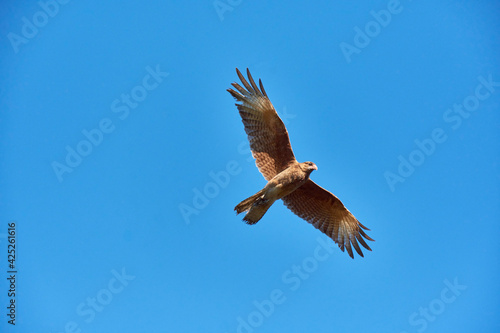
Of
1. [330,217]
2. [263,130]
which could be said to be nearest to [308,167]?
[263,130]

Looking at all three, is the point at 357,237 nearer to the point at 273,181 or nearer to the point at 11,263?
A: the point at 273,181

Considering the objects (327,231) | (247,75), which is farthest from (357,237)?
(247,75)

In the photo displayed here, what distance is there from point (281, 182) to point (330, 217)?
234 cm

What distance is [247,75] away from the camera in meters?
11.6

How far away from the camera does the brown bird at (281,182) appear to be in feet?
37.0

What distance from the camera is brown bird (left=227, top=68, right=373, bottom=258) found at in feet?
37.0

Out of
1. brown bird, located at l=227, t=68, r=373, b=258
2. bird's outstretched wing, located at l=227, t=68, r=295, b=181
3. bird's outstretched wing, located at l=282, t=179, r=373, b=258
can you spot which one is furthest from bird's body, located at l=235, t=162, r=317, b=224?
bird's outstretched wing, located at l=282, t=179, r=373, b=258

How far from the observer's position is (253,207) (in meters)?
11.1

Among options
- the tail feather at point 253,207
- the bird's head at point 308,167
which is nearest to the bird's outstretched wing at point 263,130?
the bird's head at point 308,167

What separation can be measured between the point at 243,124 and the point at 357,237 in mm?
4218

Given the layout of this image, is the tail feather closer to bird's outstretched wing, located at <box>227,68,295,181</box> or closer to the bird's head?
bird's outstretched wing, located at <box>227,68,295,181</box>

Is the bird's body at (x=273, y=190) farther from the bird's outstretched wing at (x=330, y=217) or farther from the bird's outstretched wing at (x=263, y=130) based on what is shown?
the bird's outstretched wing at (x=330, y=217)

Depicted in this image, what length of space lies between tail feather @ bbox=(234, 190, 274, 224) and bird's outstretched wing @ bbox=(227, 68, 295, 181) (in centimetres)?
96

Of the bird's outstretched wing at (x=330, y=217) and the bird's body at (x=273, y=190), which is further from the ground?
the bird's body at (x=273, y=190)
